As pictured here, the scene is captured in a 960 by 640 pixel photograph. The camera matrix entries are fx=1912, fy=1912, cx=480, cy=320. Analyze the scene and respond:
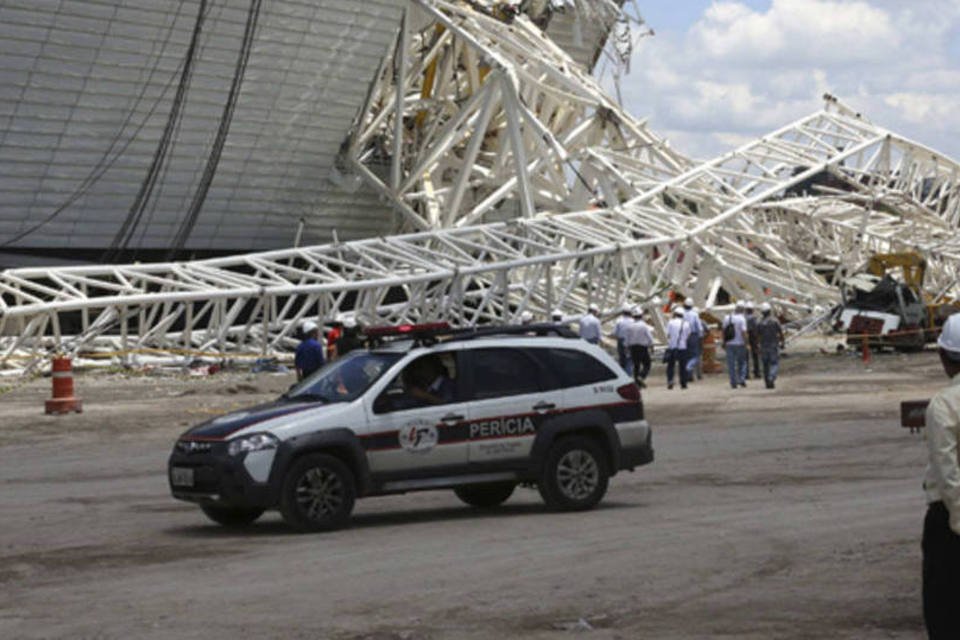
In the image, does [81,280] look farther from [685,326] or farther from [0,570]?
[0,570]

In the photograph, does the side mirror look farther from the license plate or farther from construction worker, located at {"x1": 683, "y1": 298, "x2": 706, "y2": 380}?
construction worker, located at {"x1": 683, "y1": 298, "x2": 706, "y2": 380}

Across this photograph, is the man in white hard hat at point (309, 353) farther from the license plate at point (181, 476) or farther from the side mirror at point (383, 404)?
the license plate at point (181, 476)

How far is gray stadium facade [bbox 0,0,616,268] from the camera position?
47312mm

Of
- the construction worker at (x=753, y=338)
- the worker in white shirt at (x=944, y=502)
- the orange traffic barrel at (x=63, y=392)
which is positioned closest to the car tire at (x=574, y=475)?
the worker in white shirt at (x=944, y=502)

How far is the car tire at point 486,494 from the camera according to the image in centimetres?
1678

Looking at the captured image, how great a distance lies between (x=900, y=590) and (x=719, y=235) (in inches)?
1525

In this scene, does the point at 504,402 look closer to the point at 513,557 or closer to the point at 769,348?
the point at 513,557

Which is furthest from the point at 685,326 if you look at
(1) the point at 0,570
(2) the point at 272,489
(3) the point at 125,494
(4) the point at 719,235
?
(1) the point at 0,570

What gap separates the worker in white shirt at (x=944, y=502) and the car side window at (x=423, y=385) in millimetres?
8170

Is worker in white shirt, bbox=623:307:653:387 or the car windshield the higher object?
worker in white shirt, bbox=623:307:653:387

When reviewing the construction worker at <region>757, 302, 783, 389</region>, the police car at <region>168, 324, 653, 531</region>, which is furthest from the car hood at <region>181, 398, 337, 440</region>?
the construction worker at <region>757, 302, 783, 389</region>

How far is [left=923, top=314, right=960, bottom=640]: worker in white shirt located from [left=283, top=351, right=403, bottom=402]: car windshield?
824 centimetres

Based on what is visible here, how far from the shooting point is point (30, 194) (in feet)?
160

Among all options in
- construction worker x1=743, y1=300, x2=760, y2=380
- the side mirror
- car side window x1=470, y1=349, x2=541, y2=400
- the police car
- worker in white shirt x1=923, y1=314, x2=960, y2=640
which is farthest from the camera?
construction worker x1=743, y1=300, x2=760, y2=380
